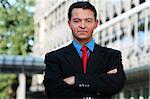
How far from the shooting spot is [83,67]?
85.5 inches

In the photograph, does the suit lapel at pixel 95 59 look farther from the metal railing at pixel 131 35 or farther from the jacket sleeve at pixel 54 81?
the metal railing at pixel 131 35

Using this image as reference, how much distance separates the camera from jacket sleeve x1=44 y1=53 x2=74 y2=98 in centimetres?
221

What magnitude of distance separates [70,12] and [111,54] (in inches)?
9.5

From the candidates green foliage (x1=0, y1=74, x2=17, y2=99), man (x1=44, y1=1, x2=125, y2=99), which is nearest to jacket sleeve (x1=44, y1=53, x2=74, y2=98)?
man (x1=44, y1=1, x2=125, y2=99)

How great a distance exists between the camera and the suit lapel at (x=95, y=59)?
2.17m

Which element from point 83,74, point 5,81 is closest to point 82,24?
point 83,74

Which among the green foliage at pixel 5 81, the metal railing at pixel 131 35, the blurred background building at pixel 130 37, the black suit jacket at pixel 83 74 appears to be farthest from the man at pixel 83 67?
the green foliage at pixel 5 81

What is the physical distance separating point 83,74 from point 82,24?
Answer: 0.20 m

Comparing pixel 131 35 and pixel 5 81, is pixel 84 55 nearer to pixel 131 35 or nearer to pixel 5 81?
pixel 131 35

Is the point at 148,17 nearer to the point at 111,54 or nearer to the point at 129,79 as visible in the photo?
the point at 129,79

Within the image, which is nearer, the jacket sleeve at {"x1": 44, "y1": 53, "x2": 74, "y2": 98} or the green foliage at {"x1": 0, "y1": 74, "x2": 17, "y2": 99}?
the jacket sleeve at {"x1": 44, "y1": 53, "x2": 74, "y2": 98}

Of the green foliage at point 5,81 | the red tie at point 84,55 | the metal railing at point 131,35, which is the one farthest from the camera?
the green foliage at point 5,81

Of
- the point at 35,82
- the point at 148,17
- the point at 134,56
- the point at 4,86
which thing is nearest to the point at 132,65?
the point at 134,56

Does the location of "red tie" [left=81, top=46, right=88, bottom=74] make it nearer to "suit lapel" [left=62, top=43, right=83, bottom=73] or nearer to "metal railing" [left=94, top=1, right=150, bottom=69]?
"suit lapel" [left=62, top=43, right=83, bottom=73]
